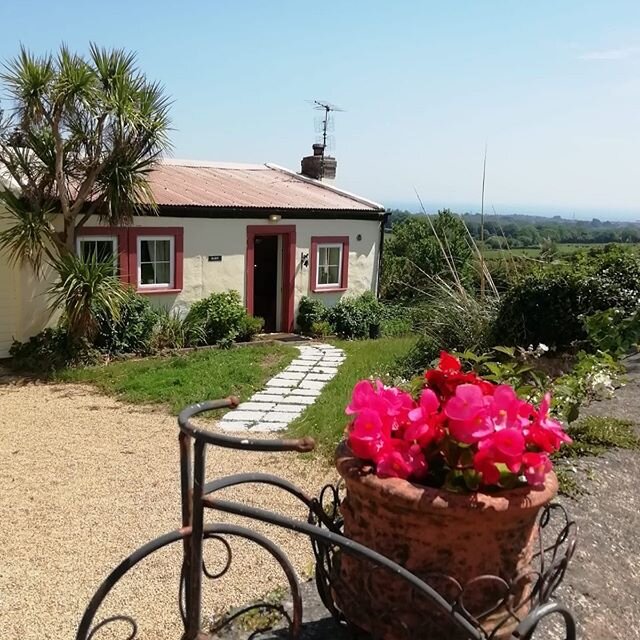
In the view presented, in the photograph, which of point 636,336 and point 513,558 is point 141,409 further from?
point 513,558

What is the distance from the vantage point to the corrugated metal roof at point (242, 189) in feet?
39.3

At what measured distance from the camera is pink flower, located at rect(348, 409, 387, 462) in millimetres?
1829

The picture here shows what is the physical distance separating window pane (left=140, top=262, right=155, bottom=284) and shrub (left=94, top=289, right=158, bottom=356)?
1.88ft

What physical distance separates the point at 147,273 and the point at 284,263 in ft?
9.43

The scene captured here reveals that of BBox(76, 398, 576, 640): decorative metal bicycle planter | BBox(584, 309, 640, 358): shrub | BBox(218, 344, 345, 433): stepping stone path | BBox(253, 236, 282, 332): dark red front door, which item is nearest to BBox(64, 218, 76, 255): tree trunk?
BBox(218, 344, 345, 433): stepping stone path

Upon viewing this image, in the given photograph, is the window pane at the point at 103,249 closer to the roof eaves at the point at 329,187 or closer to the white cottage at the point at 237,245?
the white cottage at the point at 237,245

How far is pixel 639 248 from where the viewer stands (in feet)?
29.6

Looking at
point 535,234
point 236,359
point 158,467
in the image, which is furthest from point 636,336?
point 236,359

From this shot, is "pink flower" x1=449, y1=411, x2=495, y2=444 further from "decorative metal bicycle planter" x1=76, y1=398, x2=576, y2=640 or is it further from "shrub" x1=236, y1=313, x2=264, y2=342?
"shrub" x1=236, y1=313, x2=264, y2=342

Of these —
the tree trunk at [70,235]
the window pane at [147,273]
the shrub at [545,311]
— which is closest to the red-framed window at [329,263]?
the window pane at [147,273]

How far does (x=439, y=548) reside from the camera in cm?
177

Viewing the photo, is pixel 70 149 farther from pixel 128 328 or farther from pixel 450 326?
pixel 450 326

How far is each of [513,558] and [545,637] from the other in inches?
25.3

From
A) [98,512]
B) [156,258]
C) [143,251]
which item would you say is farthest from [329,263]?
[98,512]
